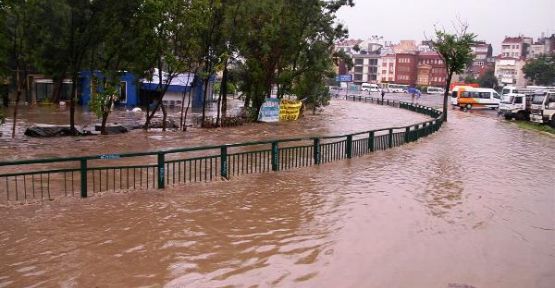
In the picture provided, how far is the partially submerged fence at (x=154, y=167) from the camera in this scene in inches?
433

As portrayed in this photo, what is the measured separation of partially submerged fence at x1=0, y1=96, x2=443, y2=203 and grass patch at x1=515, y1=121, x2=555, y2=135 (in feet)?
41.4

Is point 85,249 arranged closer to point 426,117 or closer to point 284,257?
point 284,257

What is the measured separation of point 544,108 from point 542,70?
6392 cm

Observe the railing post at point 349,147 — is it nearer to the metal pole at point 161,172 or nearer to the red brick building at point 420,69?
the metal pole at point 161,172

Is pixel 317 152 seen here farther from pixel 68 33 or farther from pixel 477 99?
pixel 477 99

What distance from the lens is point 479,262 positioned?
7992 millimetres

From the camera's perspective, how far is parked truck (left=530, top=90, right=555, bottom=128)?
105 feet

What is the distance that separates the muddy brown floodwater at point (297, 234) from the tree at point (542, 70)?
83574mm

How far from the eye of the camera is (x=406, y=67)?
11919cm

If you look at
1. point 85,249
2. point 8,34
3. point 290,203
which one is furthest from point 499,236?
point 8,34

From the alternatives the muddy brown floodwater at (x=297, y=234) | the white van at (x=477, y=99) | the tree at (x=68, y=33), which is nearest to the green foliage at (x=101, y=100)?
the tree at (x=68, y=33)

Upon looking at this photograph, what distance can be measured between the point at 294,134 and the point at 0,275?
21992 millimetres

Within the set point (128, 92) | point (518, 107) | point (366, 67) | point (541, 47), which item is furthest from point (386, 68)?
point (128, 92)

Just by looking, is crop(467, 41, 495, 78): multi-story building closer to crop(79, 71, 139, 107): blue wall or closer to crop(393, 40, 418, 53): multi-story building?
crop(393, 40, 418, 53): multi-story building
